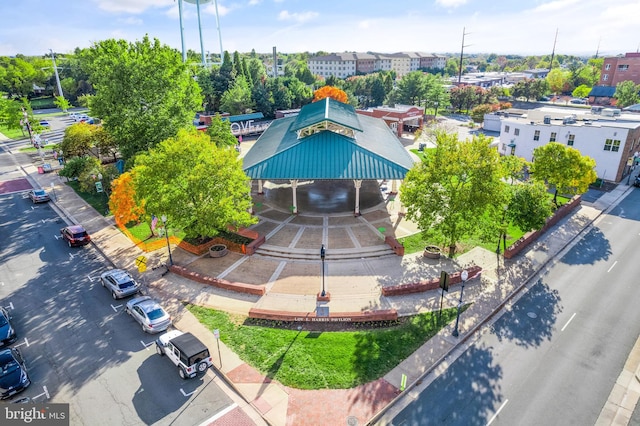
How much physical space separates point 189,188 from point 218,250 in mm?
6073

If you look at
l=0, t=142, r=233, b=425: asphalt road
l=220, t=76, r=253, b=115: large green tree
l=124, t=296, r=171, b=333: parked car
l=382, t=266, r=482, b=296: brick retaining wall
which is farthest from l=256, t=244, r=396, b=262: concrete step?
l=220, t=76, r=253, b=115: large green tree

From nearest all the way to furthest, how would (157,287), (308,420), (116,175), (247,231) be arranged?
(308,420) → (157,287) → (247,231) → (116,175)

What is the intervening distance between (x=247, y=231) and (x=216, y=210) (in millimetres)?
5872

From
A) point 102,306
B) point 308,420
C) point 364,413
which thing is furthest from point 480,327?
point 102,306

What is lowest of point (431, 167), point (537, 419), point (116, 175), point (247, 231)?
point (537, 419)

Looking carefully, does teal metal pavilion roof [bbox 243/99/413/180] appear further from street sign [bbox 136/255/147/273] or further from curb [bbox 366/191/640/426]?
curb [bbox 366/191/640/426]

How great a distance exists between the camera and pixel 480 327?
78.9ft

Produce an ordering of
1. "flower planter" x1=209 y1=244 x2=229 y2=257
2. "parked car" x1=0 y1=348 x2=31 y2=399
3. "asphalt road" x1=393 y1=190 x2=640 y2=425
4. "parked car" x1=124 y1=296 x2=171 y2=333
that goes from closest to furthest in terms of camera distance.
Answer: "asphalt road" x1=393 y1=190 x2=640 y2=425, "parked car" x1=0 y1=348 x2=31 y2=399, "parked car" x1=124 y1=296 x2=171 y2=333, "flower planter" x1=209 y1=244 x2=229 y2=257

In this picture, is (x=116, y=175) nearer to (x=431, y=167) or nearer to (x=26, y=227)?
(x=26, y=227)

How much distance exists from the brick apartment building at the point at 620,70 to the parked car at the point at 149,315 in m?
147

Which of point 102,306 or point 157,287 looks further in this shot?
point 157,287

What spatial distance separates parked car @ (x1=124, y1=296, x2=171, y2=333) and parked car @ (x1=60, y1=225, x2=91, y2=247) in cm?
1391

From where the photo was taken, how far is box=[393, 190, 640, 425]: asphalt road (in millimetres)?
18203

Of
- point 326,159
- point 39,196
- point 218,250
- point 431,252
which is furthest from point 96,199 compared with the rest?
point 431,252
